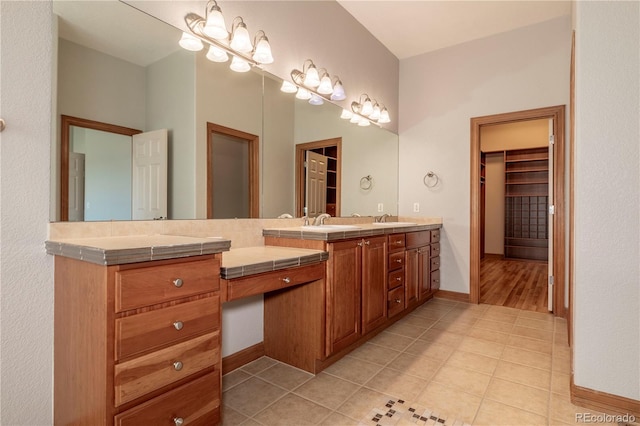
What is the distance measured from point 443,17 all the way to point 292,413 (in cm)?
A: 364

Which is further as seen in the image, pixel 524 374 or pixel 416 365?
pixel 416 365

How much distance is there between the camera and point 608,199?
5.59ft

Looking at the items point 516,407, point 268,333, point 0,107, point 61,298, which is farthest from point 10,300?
point 516,407

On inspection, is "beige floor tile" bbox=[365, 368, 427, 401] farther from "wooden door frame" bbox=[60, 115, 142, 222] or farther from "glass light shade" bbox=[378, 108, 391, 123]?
"glass light shade" bbox=[378, 108, 391, 123]

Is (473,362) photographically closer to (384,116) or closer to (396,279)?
(396,279)

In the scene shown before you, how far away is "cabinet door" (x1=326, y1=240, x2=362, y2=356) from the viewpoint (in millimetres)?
2133

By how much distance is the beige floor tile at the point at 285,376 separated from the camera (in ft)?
6.59

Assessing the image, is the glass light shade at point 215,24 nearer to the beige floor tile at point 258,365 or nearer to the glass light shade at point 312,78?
the glass light shade at point 312,78

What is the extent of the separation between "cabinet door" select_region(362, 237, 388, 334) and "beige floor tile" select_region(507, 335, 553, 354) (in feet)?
3.29

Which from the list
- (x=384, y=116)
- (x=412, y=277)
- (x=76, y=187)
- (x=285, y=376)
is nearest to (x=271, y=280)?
(x=285, y=376)

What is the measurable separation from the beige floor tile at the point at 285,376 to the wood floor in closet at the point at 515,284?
2.59 metres

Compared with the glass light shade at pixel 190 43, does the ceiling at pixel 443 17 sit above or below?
above

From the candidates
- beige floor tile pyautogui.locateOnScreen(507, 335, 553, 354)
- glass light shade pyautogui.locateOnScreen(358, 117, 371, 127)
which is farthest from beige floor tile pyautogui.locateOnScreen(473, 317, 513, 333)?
glass light shade pyautogui.locateOnScreen(358, 117, 371, 127)

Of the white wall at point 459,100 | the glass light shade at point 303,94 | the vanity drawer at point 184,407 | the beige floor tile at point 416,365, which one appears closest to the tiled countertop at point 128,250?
the vanity drawer at point 184,407
